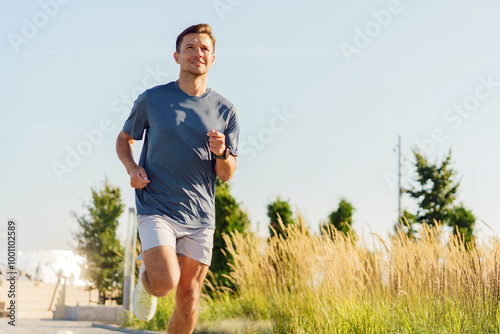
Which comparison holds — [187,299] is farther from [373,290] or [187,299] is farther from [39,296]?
[39,296]

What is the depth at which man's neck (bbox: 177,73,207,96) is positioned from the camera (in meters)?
3.34

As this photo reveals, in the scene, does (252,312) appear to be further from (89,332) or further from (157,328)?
(89,332)

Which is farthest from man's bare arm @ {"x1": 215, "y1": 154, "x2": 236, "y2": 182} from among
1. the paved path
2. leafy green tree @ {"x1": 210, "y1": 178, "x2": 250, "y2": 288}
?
leafy green tree @ {"x1": 210, "y1": 178, "x2": 250, "y2": 288}

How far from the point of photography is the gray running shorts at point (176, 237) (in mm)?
2930

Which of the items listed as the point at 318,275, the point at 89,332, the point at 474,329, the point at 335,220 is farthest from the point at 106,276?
the point at 474,329

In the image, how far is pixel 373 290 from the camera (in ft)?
15.2

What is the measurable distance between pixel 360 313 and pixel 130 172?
7.88 ft

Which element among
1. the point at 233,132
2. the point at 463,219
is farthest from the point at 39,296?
the point at 233,132

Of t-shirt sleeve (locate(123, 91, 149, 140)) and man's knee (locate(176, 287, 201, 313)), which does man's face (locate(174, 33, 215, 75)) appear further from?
man's knee (locate(176, 287, 201, 313))

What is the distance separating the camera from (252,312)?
21.0 ft

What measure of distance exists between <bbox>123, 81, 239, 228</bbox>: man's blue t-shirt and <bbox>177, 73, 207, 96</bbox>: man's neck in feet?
0.14

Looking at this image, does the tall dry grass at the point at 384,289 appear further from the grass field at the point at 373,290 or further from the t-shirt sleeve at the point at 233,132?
the t-shirt sleeve at the point at 233,132

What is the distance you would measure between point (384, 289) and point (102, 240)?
1533 centimetres

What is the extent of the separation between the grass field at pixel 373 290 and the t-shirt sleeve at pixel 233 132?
5.64 feet
